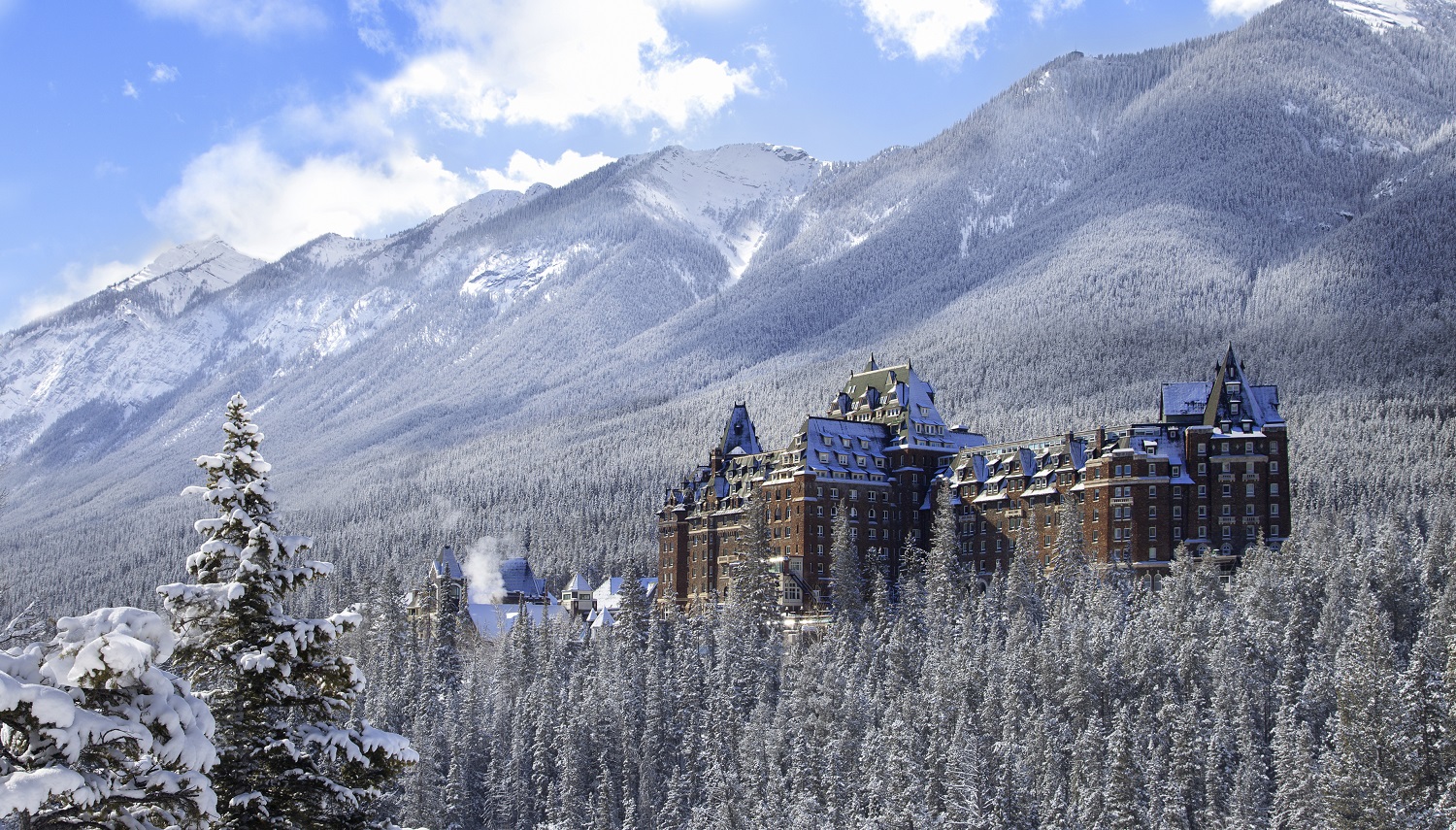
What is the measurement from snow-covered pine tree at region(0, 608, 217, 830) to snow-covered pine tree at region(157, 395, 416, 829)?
449cm

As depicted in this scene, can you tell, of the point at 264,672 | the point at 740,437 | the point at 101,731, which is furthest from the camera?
the point at 740,437

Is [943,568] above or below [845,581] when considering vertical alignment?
above

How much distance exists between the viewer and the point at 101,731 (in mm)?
15477

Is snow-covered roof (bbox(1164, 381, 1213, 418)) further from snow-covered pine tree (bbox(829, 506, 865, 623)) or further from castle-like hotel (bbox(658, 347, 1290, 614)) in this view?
snow-covered pine tree (bbox(829, 506, 865, 623))

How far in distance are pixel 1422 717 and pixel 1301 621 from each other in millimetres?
16139

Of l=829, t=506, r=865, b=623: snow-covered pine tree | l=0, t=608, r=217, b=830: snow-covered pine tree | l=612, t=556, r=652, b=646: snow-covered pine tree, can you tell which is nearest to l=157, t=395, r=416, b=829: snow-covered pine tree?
l=0, t=608, r=217, b=830: snow-covered pine tree

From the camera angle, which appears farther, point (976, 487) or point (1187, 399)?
point (976, 487)

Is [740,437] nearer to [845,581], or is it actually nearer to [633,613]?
[633,613]

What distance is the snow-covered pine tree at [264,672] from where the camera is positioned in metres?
21.5

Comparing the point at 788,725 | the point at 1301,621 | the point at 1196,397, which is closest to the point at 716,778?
the point at 788,725

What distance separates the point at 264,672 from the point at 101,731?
649 cm

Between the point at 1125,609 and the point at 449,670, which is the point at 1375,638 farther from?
the point at 449,670

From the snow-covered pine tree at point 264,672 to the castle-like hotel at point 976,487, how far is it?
106 m

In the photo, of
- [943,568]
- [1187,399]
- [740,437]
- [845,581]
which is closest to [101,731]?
[943,568]
